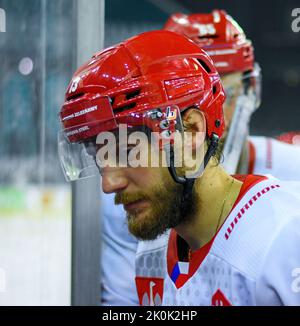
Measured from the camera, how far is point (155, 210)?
3.87 ft

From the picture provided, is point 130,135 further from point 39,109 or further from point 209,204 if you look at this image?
point 39,109

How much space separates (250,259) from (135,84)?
12.9 inches

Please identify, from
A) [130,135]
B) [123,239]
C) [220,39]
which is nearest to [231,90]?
[220,39]

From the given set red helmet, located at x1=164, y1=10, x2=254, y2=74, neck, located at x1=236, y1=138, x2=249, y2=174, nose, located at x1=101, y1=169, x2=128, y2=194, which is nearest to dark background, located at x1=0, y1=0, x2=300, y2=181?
red helmet, located at x1=164, y1=10, x2=254, y2=74

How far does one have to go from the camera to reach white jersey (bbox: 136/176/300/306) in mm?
1114

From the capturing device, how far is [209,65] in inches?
49.0

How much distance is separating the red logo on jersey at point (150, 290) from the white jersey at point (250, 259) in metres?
0.02

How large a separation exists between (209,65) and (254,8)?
1.86 m

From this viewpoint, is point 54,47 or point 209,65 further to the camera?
point 54,47

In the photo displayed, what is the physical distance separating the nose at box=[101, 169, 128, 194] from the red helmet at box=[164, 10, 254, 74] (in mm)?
717

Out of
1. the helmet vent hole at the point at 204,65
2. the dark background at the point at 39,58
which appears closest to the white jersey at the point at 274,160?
the dark background at the point at 39,58
